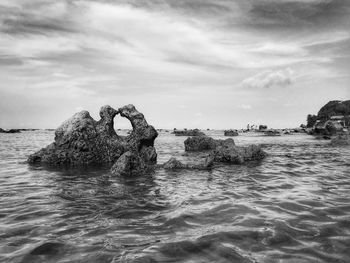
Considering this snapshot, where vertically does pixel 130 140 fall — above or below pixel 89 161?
above

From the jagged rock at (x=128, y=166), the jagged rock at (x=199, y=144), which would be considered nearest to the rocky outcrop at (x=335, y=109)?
the jagged rock at (x=199, y=144)

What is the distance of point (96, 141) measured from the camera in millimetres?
18953

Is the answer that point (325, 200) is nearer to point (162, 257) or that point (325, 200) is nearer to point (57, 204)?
point (162, 257)

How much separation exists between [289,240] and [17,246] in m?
4.93

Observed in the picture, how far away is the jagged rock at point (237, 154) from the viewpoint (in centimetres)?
1883

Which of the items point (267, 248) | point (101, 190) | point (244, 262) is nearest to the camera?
point (244, 262)

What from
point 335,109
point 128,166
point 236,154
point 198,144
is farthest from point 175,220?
point 335,109

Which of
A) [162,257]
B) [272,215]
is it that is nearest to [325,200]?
[272,215]

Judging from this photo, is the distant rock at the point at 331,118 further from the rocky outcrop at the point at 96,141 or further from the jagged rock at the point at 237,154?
the rocky outcrop at the point at 96,141

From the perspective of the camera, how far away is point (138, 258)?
16.1 ft

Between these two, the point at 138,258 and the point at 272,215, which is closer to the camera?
the point at 138,258

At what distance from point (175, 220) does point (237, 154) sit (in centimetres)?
1262

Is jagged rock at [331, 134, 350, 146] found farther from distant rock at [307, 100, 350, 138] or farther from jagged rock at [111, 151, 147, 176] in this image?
distant rock at [307, 100, 350, 138]

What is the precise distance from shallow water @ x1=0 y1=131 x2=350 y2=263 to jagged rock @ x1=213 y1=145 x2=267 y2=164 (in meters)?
6.22
